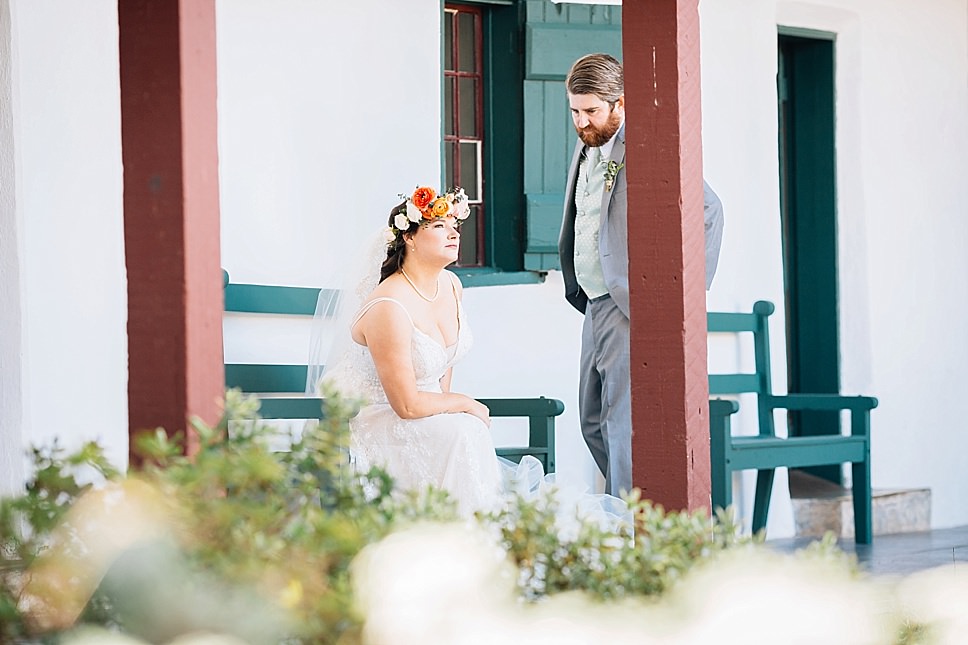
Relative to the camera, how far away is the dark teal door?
7.38m

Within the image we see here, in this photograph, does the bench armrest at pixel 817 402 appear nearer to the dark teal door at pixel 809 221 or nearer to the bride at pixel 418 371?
the dark teal door at pixel 809 221

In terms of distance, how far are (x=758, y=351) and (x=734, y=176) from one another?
0.78 metres

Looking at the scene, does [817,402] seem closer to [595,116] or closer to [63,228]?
[595,116]

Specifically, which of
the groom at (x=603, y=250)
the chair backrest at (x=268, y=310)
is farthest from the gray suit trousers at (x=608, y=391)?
the chair backrest at (x=268, y=310)

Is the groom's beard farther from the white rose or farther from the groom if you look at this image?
the white rose

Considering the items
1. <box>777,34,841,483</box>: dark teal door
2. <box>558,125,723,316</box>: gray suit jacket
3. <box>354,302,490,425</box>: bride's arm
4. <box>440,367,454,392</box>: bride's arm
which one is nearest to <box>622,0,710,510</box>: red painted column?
<box>354,302,490,425</box>: bride's arm

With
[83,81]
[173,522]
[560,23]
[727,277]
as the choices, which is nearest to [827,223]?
[727,277]

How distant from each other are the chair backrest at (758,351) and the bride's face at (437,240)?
1949mm

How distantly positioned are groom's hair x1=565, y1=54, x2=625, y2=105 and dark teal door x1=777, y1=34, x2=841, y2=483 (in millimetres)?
2439

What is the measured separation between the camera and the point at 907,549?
6.44 metres

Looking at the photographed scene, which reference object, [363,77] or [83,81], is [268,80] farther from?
[83,81]

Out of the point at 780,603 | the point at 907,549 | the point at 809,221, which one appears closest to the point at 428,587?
the point at 780,603

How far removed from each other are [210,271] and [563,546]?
853 mm

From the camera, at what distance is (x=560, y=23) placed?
6285mm
